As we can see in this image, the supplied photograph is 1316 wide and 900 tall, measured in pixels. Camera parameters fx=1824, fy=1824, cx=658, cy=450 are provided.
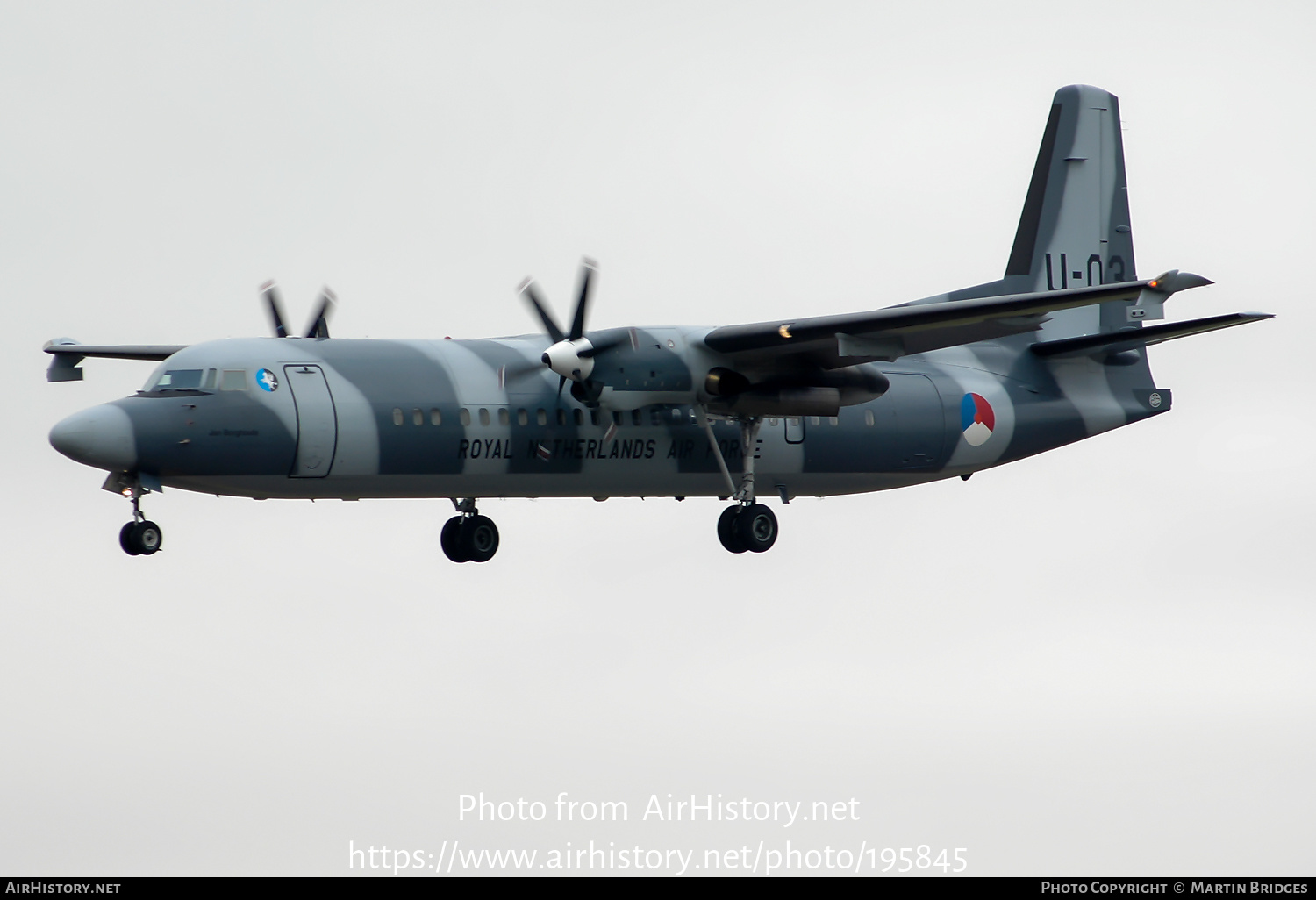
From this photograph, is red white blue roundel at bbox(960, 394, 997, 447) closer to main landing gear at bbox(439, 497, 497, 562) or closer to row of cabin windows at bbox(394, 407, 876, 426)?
row of cabin windows at bbox(394, 407, 876, 426)

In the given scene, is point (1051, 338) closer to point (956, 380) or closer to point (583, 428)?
point (956, 380)

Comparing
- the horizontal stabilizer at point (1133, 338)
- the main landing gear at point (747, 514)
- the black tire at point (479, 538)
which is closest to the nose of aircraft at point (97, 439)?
the black tire at point (479, 538)

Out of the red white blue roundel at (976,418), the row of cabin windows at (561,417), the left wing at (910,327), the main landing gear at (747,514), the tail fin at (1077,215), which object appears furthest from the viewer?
the tail fin at (1077,215)

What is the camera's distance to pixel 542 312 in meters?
25.5

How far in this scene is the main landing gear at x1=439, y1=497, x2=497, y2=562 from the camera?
2769 centimetres

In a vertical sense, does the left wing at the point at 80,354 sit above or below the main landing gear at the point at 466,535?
above

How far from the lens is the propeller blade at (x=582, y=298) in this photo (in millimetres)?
25062

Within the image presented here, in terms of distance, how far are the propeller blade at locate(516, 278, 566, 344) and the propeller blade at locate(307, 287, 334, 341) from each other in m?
3.09

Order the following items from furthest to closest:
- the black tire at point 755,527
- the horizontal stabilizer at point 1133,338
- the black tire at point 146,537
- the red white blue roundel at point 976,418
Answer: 1. the red white blue roundel at point 976,418
2. the black tire at point 755,527
3. the horizontal stabilizer at point 1133,338
4. the black tire at point 146,537

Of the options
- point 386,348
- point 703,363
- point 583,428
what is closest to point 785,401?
point 703,363

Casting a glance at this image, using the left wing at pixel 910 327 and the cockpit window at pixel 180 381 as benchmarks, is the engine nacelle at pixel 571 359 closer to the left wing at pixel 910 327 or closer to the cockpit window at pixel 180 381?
the left wing at pixel 910 327

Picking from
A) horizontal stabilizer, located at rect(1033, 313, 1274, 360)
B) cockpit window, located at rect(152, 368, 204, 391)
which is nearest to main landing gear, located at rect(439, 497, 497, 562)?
cockpit window, located at rect(152, 368, 204, 391)

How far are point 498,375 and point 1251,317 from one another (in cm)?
1031

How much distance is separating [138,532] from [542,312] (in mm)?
6358
